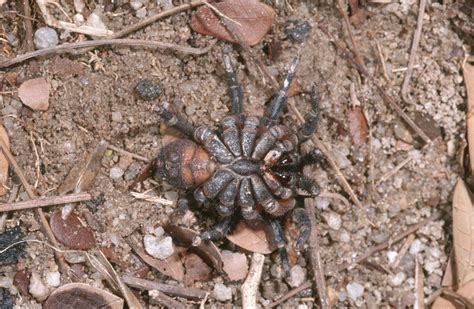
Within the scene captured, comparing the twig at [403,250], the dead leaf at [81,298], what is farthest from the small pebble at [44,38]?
the twig at [403,250]

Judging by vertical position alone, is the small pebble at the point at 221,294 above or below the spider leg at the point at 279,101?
below

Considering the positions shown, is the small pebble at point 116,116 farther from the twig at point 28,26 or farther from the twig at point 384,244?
the twig at point 384,244

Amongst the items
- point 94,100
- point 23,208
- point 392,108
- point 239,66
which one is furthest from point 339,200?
point 23,208

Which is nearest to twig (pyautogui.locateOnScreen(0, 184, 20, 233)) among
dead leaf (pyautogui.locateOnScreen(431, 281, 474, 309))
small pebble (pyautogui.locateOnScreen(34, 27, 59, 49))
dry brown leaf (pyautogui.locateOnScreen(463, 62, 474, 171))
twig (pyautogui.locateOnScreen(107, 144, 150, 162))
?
twig (pyautogui.locateOnScreen(107, 144, 150, 162))

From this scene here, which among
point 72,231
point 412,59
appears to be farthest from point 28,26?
point 412,59

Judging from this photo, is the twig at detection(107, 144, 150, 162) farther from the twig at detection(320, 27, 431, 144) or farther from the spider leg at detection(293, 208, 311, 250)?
the twig at detection(320, 27, 431, 144)

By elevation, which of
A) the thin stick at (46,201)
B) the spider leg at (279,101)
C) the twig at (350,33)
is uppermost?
the twig at (350,33)

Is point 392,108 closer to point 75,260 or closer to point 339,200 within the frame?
point 339,200
